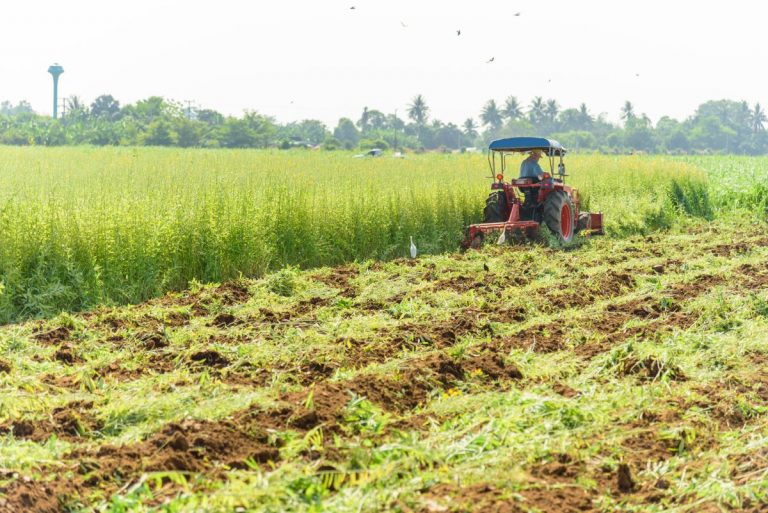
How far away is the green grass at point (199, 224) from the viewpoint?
972 centimetres

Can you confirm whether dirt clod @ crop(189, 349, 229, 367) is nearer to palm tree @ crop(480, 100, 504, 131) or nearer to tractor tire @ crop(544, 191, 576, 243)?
tractor tire @ crop(544, 191, 576, 243)

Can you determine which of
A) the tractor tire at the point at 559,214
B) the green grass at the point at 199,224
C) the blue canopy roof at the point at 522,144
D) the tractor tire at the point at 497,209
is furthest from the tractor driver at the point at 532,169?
the green grass at the point at 199,224

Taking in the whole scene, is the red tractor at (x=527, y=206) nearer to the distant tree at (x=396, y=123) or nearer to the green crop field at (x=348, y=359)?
the green crop field at (x=348, y=359)

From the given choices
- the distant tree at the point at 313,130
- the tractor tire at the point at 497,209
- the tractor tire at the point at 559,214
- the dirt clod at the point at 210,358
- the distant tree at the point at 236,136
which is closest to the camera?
the dirt clod at the point at 210,358

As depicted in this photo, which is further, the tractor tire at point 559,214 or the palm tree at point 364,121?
the palm tree at point 364,121

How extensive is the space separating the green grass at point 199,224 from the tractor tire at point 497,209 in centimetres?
73

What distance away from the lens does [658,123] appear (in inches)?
5704

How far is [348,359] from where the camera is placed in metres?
6.78

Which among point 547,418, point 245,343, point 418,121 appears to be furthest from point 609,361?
point 418,121

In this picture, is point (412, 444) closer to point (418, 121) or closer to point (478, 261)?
point (478, 261)

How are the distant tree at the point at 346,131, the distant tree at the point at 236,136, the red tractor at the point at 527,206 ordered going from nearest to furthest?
the red tractor at the point at 527,206 < the distant tree at the point at 236,136 < the distant tree at the point at 346,131

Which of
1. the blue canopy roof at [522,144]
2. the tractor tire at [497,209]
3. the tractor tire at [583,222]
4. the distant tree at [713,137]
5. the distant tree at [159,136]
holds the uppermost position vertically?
the distant tree at [713,137]

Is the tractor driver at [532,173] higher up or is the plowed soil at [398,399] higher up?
the tractor driver at [532,173]

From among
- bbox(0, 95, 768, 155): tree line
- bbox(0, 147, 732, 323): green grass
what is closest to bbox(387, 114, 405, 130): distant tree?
bbox(0, 95, 768, 155): tree line
